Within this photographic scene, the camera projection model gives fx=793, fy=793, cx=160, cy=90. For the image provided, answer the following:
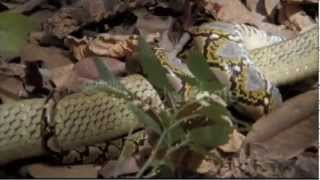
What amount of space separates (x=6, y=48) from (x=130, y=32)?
0.61 m

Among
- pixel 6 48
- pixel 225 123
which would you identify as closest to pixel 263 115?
pixel 225 123

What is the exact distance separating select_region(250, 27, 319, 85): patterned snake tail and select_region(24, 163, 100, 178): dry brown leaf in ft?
3.48

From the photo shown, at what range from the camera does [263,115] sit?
A: 326cm

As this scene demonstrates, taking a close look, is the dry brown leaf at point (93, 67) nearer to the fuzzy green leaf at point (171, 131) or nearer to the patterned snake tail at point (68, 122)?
the patterned snake tail at point (68, 122)

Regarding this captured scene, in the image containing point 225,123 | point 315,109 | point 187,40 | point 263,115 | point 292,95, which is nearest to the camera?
point 225,123

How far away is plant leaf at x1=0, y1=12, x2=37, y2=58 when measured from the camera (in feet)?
12.3

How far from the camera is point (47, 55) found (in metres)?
3.79

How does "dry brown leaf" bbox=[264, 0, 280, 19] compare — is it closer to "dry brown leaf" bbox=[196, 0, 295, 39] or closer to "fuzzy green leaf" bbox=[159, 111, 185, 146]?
"dry brown leaf" bbox=[196, 0, 295, 39]

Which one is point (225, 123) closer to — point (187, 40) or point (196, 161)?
point (196, 161)

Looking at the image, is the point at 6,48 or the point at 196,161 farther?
the point at 6,48

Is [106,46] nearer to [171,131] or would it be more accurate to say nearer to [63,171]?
[63,171]

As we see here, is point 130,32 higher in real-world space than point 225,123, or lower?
lower

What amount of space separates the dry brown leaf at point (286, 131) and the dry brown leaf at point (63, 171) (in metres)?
→ 0.60

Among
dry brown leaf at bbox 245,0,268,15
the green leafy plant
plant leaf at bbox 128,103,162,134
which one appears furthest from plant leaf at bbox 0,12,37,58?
plant leaf at bbox 128,103,162,134
